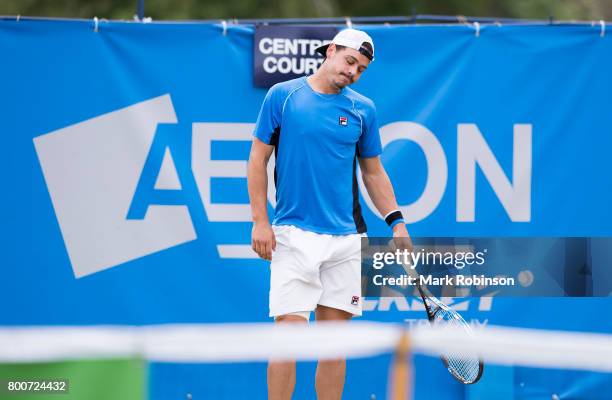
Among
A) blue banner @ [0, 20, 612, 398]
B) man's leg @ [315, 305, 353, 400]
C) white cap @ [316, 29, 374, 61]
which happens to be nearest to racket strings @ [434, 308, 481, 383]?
man's leg @ [315, 305, 353, 400]

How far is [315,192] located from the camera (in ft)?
16.1

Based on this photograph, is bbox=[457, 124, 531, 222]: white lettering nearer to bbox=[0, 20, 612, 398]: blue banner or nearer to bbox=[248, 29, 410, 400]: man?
bbox=[0, 20, 612, 398]: blue banner

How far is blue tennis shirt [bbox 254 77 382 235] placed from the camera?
4.87 m

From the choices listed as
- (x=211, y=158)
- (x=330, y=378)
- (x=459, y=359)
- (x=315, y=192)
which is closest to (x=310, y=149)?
(x=315, y=192)

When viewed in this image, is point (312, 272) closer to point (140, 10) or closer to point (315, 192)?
point (315, 192)

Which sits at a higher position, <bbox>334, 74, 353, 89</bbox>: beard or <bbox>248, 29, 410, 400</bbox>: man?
<bbox>334, 74, 353, 89</bbox>: beard

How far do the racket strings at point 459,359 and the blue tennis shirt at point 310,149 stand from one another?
2.03 ft

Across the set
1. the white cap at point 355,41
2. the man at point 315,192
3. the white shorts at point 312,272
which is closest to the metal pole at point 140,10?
the man at point 315,192

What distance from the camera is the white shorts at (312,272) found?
4.82 m

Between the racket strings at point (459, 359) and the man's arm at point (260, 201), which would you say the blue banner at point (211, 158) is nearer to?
the racket strings at point (459, 359)

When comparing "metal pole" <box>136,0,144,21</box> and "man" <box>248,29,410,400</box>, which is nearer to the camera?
"man" <box>248,29,410,400</box>

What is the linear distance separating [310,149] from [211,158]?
3.66 feet

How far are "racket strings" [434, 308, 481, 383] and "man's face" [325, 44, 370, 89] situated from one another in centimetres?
114

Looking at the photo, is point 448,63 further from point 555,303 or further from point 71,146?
point 71,146
